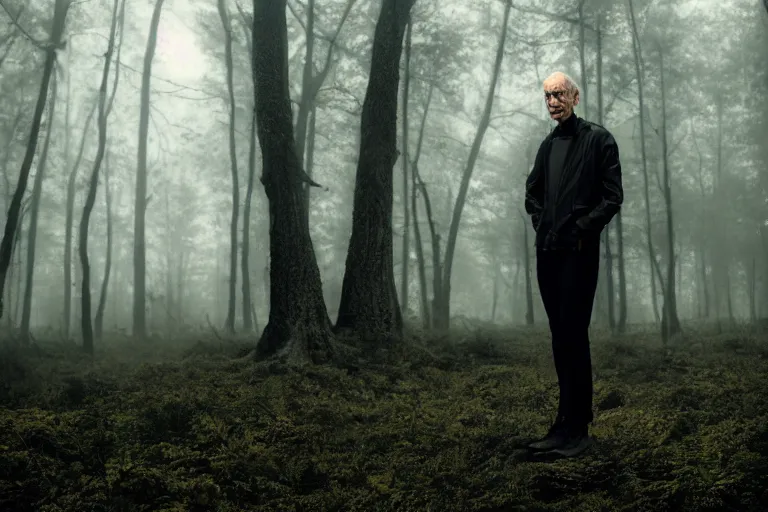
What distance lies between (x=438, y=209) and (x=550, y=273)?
2640 cm

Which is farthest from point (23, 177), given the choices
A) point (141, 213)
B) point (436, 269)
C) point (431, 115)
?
point (431, 115)

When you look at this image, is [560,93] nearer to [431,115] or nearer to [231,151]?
[231,151]

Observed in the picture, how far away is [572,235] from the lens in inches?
156

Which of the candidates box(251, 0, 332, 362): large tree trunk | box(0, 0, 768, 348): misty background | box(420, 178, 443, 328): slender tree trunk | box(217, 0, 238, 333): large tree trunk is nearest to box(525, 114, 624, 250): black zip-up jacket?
box(251, 0, 332, 362): large tree trunk

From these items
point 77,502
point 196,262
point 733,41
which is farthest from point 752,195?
point 196,262

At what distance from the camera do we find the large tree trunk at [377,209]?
9203 millimetres

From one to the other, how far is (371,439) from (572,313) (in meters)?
2.16

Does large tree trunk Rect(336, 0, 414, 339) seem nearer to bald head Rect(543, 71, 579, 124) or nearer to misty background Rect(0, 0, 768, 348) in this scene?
misty background Rect(0, 0, 768, 348)

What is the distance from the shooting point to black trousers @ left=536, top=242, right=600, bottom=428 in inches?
157

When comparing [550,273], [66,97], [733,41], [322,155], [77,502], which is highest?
[733,41]

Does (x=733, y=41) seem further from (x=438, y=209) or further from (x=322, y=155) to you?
(x=322, y=155)

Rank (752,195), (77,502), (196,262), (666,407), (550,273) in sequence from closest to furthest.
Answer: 1. (77,502)
2. (550,273)
3. (666,407)
4. (752,195)
5. (196,262)

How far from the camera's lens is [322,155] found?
27.4 meters

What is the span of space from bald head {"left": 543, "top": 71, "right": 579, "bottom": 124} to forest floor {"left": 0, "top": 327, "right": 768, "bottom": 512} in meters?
2.44
